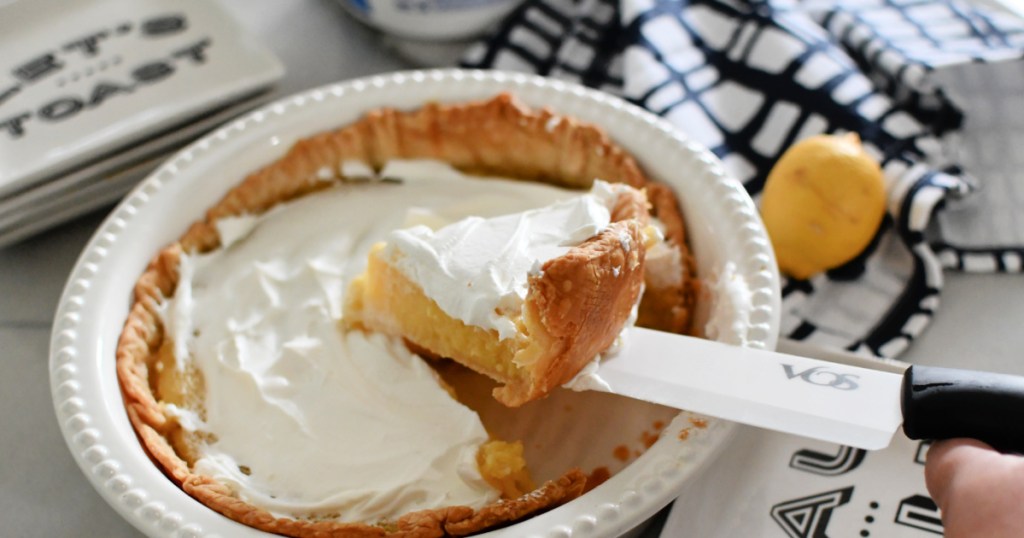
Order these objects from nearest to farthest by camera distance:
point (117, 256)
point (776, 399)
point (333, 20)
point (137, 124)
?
point (776, 399)
point (117, 256)
point (137, 124)
point (333, 20)

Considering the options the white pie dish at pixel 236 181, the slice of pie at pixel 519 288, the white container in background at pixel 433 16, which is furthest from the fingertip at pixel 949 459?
the white container in background at pixel 433 16

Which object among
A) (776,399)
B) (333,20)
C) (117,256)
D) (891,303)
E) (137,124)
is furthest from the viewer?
(333,20)

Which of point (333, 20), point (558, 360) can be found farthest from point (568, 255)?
point (333, 20)

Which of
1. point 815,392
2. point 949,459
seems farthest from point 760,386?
point 949,459

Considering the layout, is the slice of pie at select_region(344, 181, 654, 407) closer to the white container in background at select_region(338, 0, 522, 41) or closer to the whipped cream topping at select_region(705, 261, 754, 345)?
the whipped cream topping at select_region(705, 261, 754, 345)

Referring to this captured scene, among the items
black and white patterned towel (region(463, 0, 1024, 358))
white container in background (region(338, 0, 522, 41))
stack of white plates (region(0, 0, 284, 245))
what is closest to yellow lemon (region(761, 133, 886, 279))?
black and white patterned towel (region(463, 0, 1024, 358))

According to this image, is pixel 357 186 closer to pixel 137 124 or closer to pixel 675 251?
pixel 137 124
